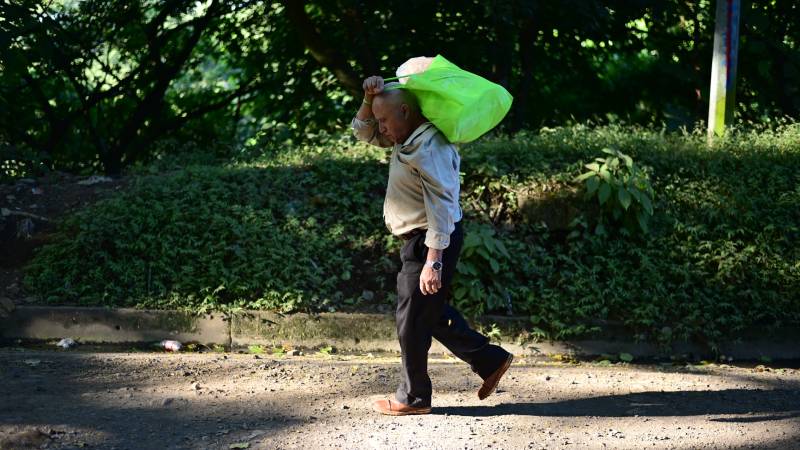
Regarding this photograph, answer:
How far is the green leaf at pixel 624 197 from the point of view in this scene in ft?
22.8

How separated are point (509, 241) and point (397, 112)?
9.51ft

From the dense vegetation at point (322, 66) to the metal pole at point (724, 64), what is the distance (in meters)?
1.13

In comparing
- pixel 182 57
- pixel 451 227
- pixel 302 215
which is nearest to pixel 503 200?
pixel 302 215

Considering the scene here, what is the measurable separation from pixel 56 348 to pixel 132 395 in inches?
53.8

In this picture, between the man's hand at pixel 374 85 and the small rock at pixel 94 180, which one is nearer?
the man's hand at pixel 374 85

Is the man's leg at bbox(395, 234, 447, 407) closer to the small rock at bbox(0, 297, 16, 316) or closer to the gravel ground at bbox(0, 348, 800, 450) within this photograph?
the gravel ground at bbox(0, 348, 800, 450)

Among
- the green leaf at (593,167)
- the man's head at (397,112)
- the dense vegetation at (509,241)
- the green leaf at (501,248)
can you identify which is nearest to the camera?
the man's head at (397,112)

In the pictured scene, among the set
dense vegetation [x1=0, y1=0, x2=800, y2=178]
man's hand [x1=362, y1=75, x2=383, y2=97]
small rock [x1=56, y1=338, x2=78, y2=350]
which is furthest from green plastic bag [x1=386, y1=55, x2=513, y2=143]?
dense vegetation [x1=0, y1=0, x2=800, y2=178]

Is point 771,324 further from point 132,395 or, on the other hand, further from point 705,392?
point 132,395

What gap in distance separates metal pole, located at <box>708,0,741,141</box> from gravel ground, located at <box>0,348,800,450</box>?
303 centimetres

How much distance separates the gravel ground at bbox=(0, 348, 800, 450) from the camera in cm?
440

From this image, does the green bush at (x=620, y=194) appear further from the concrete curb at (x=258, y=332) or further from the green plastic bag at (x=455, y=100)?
the green plastic bag at (x=455, y=100)

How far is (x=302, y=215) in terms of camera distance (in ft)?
24.0

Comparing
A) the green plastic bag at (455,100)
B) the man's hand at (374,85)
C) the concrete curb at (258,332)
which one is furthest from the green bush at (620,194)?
the man's hand at (374,85)
